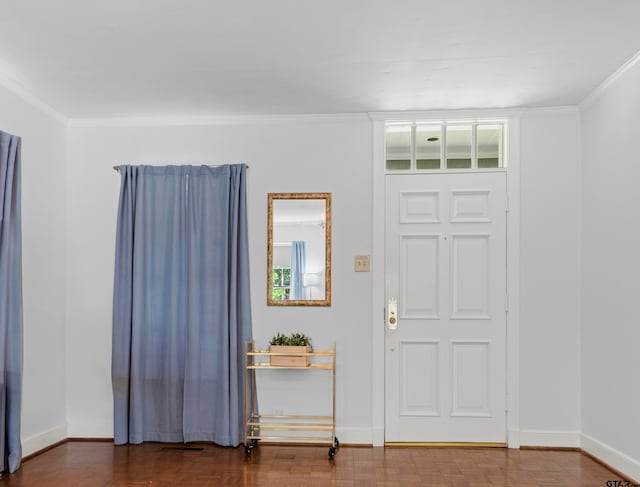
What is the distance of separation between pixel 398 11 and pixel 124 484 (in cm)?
323

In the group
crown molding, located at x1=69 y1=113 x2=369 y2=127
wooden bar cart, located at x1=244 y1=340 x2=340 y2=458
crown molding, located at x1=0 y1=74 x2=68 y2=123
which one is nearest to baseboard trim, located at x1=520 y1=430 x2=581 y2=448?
wooden bar cart, located at x1=244 y1=340 x2=340 y2=458

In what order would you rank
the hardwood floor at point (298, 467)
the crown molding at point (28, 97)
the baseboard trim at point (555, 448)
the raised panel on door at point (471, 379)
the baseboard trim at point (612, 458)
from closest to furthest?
the baseboard trim at point (612, 458), the hardwood floor at point (298, 467), the crown molding at point (28, 97), the baseboard trim at point (555, 448), the raised panel on door at point (471, 379)

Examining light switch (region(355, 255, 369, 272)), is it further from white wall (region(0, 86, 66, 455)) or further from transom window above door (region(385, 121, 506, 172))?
white wall (region(0, 86, 66, 455))

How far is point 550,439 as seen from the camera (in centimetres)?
425

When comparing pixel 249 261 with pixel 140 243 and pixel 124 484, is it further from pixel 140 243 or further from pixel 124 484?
pixel 124 484

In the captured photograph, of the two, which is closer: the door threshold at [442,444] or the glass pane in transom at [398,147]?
the door threshold at [442,444]

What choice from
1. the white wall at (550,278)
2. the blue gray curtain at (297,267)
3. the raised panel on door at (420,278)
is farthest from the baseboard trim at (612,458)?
the blue gray curtain at (297,267)

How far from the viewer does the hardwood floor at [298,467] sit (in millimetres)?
3549

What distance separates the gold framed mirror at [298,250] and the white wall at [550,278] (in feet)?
5.13

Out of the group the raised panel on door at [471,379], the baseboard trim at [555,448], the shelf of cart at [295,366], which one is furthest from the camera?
the raised panel on door at [471,379]

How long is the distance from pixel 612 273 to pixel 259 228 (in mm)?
2619

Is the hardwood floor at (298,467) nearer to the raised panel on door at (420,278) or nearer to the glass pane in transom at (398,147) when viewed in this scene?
the raised panel on door at (420,278)

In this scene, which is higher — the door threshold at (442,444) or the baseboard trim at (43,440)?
the baseboard trim at (43,440)

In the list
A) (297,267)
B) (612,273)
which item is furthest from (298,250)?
(612,273)
